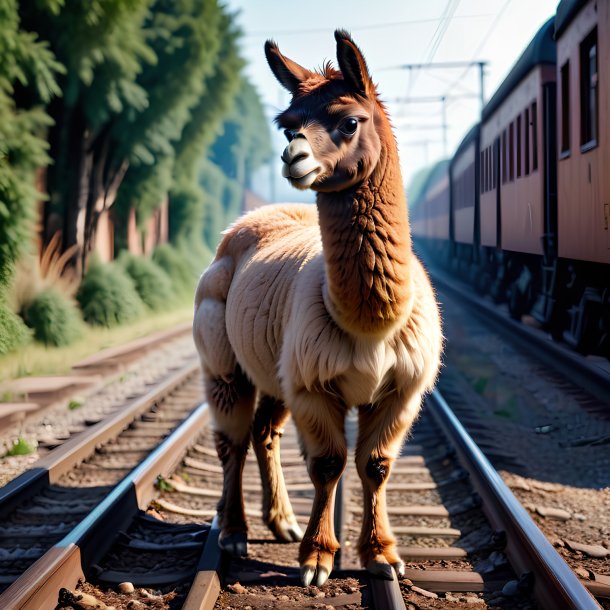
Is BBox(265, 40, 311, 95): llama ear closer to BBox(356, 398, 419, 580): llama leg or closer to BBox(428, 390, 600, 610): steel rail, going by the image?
BBox(356, 398, 419, 580): llama leg

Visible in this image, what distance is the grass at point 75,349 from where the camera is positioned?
8.16m

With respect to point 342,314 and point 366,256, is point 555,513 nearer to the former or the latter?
point 342,314

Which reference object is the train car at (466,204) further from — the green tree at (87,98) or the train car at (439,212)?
the green tree at (87,98)

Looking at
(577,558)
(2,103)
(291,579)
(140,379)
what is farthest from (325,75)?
(140,379)

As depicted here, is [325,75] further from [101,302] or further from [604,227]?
[101,302]

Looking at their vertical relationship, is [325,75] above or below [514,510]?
above

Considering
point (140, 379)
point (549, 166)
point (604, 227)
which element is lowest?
point (140, 379)

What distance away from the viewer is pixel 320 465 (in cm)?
396

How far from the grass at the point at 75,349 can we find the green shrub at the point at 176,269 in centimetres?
203

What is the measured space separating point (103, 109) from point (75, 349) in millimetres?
4806

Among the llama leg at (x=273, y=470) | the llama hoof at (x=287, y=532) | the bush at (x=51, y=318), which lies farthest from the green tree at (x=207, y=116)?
the llama hoof at (x=287, y=532)

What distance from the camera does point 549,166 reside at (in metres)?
8.84

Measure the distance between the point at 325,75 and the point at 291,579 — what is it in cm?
242

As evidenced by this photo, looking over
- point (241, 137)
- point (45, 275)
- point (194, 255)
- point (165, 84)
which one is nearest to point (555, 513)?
point (45, 275)
